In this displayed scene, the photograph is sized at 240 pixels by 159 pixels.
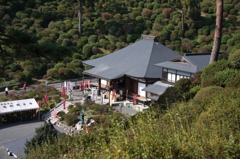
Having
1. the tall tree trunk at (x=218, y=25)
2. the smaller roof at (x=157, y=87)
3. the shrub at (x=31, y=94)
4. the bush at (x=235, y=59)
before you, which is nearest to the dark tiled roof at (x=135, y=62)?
the smaller roof at (x=157, y=87)

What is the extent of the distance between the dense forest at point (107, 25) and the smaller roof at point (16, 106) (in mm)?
10401

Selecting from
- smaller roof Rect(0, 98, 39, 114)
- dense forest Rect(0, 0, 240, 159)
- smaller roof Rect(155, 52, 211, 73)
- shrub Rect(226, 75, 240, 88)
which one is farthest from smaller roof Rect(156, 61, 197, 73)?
smaller roof Rect(0, 98, 39, 114)

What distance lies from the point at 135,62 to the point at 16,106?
Result: 1009 centimetres

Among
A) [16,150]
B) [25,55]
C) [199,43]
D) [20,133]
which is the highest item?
[25,55]

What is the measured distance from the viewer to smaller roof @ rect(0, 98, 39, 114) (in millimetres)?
22797

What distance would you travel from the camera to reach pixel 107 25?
1836 inches

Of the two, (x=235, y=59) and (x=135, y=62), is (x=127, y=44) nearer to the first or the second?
(x=135, y=62)

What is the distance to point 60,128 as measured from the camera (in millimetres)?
22047

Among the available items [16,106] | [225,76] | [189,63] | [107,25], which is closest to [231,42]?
[189,63]

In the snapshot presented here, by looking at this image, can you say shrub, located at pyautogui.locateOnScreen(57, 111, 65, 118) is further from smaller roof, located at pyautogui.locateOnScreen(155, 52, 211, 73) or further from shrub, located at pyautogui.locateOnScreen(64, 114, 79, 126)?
smaller roof, located at pyautogui.locateOnScreen(155, 52, 211, 73)

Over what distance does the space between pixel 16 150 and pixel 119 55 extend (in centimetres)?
1575

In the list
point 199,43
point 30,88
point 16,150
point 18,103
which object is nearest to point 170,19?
point 199,43

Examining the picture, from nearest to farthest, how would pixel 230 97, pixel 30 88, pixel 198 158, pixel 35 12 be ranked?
pixel 198 158
pixel 230 97
pixel 30 88
pixel 35 12

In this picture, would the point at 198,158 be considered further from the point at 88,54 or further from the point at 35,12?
the point at 35,12
